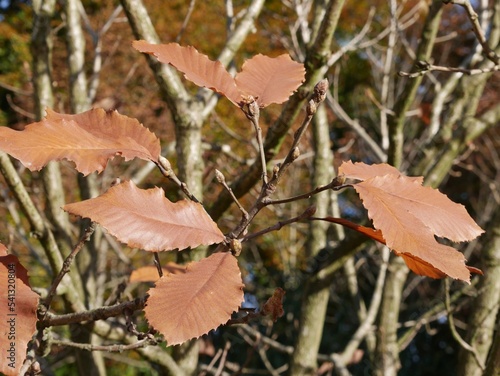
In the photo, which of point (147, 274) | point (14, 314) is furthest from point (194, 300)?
point (147, 274)

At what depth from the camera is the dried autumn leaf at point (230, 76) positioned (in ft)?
2.76

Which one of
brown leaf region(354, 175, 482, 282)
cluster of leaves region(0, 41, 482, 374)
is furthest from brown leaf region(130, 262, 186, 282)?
brown leaf region(354, 175, 482, 282)

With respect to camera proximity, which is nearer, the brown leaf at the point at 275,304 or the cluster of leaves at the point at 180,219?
the cluster of leaves at the point at 180,219

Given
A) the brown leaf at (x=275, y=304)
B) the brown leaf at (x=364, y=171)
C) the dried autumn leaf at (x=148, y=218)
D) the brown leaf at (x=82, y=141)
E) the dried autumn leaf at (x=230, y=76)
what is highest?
the dried autumn leaf at (x=230, y=76)

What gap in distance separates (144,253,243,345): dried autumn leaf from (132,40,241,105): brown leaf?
265mm

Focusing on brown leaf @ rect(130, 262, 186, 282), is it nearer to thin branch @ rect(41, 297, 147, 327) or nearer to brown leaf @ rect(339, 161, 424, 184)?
thin branch @ rect(41, 297, 147, 327)

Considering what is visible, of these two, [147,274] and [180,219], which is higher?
[180,219]

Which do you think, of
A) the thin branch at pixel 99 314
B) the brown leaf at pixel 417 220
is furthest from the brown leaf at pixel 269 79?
the thin branch at pixel 99 314

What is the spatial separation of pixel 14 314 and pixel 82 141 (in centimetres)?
22

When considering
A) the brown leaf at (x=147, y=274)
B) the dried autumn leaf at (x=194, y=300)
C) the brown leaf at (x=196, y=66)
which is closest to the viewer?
the dried autumn leaf at (x=194, y=300)

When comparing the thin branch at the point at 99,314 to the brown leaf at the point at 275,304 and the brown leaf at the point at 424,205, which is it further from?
the brown leaf at the point at 424,205

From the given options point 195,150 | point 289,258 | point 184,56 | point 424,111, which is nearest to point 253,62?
point 184,56

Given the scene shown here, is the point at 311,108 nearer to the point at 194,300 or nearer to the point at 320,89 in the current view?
the point at 320,89

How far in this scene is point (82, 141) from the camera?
2.36 ft
